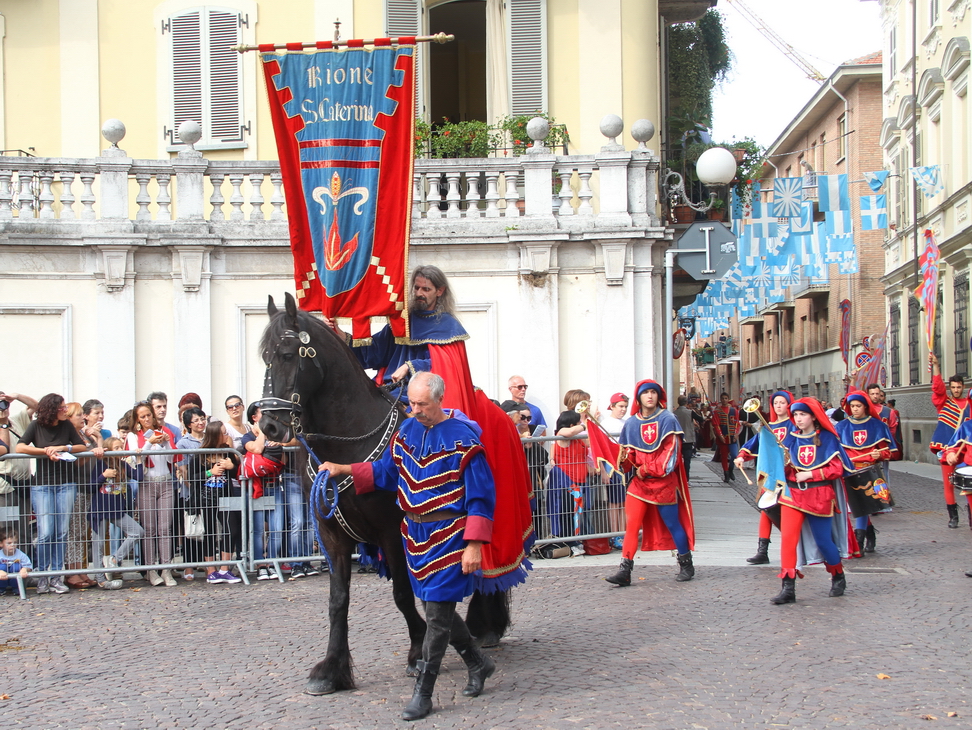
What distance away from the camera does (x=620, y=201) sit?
13.6 metres

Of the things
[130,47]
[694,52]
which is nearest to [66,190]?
[130,47]

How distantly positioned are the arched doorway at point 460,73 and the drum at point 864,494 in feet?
32.8

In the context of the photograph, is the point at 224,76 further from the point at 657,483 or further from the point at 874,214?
the point at 874,214

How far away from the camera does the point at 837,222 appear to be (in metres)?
18.8

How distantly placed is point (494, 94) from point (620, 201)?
3.75 meters

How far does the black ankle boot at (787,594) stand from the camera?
8695mm

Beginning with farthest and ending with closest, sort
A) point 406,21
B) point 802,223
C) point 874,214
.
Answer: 1. point 874,214
2. point 802,223
3. point 406,21

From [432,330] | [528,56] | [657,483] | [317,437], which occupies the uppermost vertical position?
[528,56]

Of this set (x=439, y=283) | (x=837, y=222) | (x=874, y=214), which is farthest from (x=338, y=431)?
(x=874, y=214)

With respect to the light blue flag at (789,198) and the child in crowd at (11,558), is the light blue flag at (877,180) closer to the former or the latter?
the light blue flag at (789,198)

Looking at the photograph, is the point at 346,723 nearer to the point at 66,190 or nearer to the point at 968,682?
the point at 968,682

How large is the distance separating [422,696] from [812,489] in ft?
16.0

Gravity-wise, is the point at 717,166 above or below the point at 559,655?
above

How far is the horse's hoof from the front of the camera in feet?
19.7
